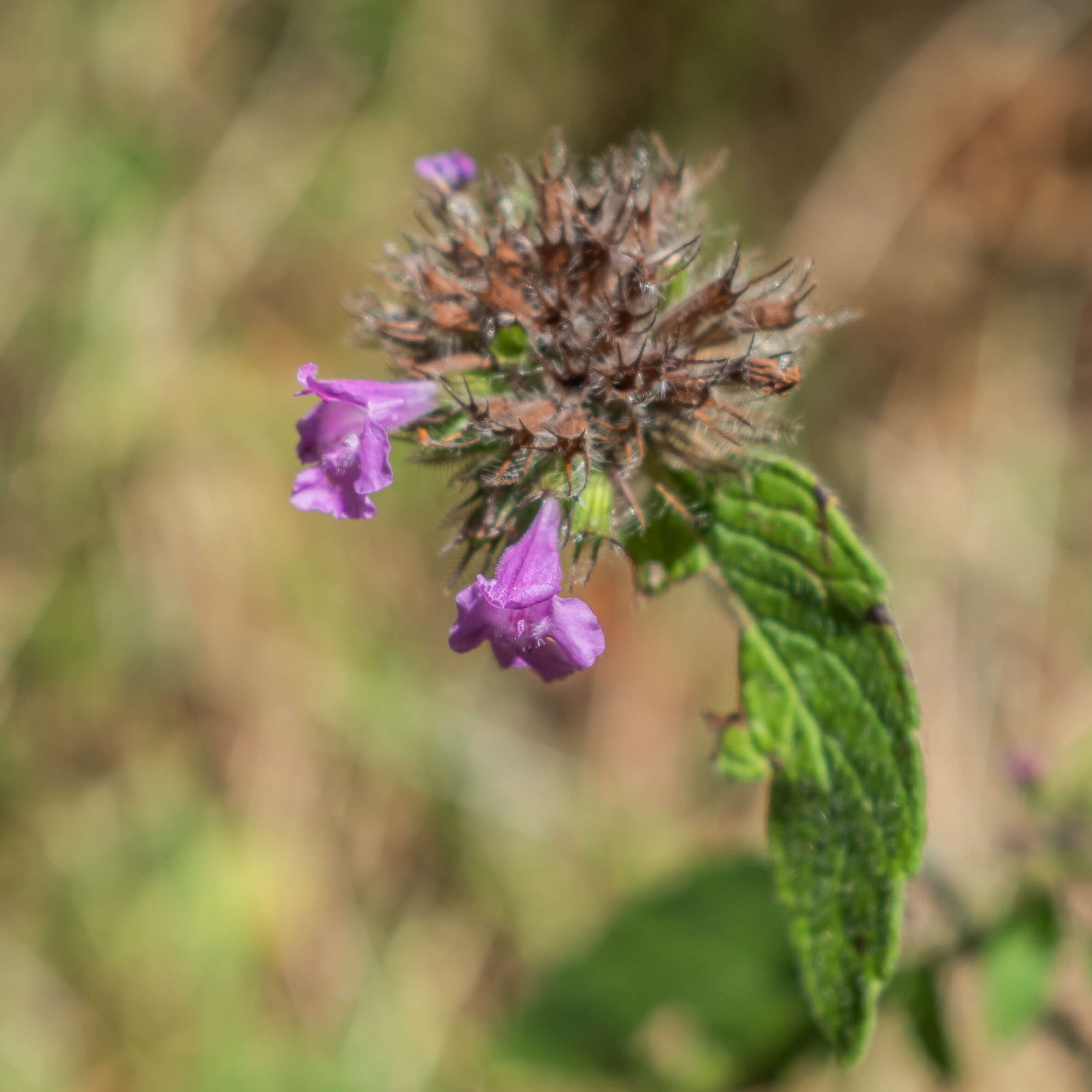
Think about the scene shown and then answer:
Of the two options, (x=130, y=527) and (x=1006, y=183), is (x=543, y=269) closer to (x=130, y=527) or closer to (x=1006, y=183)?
(x=130, y=527)

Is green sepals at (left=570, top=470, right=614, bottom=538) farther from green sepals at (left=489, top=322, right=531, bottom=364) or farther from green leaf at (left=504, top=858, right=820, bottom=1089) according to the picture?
green leaf at (left=504, top=858, right=820, bottom=1089)

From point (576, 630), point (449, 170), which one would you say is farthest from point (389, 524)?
point (576, 630)

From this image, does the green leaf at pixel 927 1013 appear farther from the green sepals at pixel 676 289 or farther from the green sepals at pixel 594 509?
the green sepals at pixel 676 289

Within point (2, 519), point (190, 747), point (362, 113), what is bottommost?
point (190, 747)

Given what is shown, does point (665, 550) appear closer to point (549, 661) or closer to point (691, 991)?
point (549, 661)

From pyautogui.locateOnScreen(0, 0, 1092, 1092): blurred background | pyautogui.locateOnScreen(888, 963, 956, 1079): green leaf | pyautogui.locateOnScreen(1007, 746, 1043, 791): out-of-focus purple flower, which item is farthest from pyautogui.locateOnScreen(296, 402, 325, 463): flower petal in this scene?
pyautogui.locateOnScreen(0, 0, 1092, 1092): blurred background

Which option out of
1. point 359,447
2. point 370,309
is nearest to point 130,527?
point 370,309
